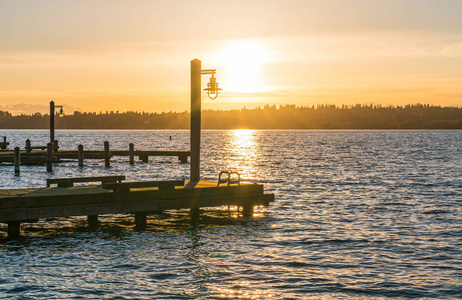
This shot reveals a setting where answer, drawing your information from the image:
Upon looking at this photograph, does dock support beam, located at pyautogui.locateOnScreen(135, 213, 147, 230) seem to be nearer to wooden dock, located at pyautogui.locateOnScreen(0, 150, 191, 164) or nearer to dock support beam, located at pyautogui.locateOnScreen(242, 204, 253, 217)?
dock support beam, located at pyautogui.locateOnScreen(242, 204, 253, 217)

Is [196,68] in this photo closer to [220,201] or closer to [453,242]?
[220,201]

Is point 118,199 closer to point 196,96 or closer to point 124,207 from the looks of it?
point 124,207

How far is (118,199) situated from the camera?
746 inches

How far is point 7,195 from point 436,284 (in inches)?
537

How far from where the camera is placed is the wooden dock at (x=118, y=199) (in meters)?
17.6

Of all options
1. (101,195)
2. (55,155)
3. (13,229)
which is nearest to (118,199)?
(101,195)

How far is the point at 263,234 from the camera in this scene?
19703mm

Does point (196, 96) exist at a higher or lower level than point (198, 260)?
higher

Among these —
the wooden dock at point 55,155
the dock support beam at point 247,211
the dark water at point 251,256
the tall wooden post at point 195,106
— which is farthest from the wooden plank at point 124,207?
the wooden dock at point 55,155

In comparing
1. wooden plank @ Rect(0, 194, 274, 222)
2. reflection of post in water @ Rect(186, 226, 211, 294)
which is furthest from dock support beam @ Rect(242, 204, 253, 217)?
reflection of post in water @ Rect(186, 226, 211, 294)

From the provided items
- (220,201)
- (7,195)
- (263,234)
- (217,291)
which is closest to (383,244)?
(263,234)

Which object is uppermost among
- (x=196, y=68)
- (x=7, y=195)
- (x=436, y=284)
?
(x=196, y=68)

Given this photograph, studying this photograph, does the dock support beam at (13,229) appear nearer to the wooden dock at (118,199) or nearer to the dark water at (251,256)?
the wooden dock at (118,199)

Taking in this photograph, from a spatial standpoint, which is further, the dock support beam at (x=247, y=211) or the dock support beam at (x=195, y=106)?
the dock support beam at (x=247, y=211)
